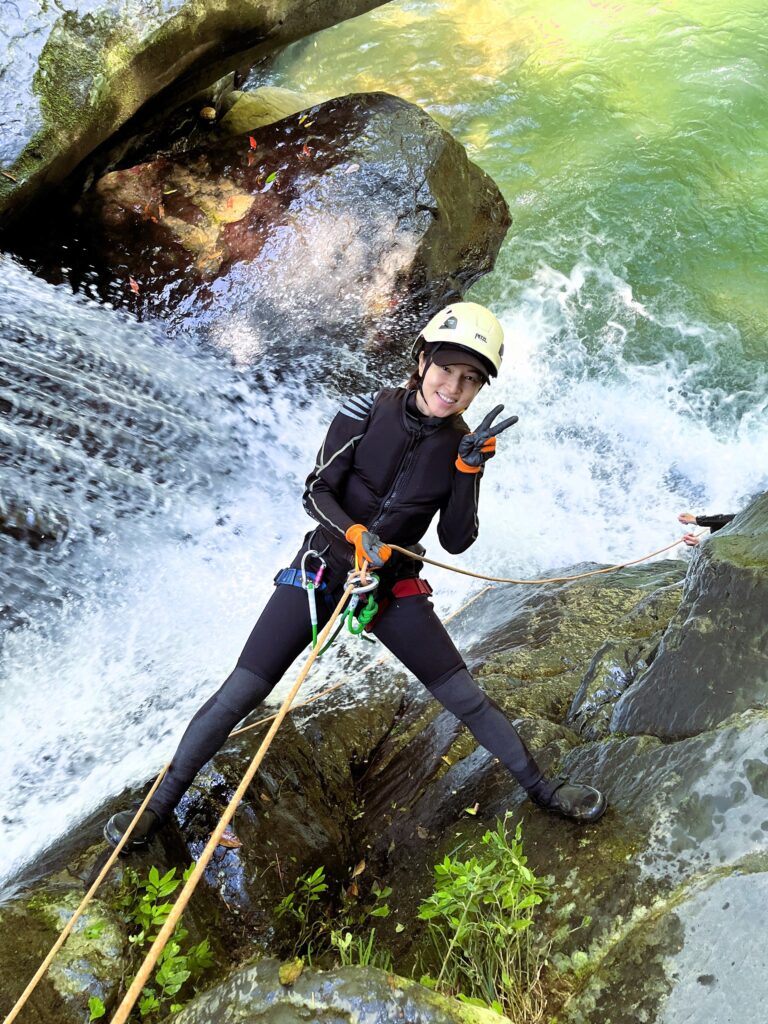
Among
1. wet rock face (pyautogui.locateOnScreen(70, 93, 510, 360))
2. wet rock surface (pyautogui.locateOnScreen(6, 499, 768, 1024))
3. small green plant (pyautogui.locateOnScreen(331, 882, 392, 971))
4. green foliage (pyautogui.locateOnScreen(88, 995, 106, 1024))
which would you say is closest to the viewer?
wet rock surface (pyautogui.locateOnScreen(6, 499, 768, 1024))

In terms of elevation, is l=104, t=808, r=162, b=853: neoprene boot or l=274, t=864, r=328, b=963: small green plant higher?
l=104, t=808, r=162, b=853: neoprene boot

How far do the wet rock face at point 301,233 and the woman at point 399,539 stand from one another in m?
4.20

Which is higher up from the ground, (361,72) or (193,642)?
(361,72)

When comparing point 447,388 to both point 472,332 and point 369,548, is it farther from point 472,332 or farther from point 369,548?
point 369,548

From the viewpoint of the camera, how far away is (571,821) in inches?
108

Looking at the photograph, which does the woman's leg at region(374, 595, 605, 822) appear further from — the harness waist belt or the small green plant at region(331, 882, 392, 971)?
the small green plant at region(331, 882, 392, 971)

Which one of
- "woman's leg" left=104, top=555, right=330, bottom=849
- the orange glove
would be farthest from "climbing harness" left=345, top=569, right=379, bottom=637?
"woman's leg" left=104, top=555, right=330, bottom=849

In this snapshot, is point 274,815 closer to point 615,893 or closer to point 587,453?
point 615,893

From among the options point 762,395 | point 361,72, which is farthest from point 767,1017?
point 361,72

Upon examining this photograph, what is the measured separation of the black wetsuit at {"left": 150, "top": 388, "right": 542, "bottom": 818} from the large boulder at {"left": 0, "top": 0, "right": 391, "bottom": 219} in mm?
4653

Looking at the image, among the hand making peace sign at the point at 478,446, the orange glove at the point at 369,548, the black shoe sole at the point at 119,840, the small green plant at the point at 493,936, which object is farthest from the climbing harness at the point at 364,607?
the black shoe sole at the point at 119,840

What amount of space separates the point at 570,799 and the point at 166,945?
4.70 ft

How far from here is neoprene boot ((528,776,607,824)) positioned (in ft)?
8.82

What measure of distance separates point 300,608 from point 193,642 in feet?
8.90
